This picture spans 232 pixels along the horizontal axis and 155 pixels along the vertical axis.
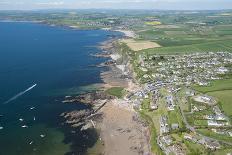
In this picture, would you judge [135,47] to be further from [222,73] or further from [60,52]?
[222,73]

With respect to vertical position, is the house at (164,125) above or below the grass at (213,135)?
below

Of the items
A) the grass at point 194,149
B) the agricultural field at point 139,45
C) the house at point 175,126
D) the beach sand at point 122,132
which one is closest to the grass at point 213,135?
the house at point 175,126

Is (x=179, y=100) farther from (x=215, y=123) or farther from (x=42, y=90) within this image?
(x=42, y=90)

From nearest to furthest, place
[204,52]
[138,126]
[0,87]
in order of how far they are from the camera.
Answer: [138,126] < [0,87] < [204,52]

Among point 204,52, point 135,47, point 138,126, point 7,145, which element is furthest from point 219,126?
point 135,47

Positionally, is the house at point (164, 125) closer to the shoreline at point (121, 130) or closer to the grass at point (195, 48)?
the shoreline at point (121, 130)

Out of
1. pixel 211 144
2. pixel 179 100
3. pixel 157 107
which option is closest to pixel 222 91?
pixel 179 100

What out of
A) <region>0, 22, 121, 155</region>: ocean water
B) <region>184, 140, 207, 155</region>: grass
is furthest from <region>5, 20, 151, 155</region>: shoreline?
<region>184, 140, 207, 155</region>: grass
